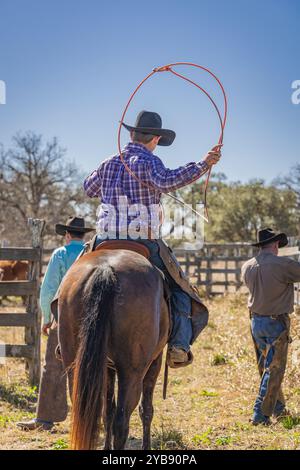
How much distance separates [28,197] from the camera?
4041 cm

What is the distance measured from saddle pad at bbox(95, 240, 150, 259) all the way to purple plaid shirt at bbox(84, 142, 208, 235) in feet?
0.77

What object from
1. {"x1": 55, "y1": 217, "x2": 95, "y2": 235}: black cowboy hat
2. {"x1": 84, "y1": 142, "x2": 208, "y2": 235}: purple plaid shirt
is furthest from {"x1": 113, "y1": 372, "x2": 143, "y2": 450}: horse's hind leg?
{"x1": 55, "y1": 217, "x2": 95, "y2": 235}: black cowboy hat

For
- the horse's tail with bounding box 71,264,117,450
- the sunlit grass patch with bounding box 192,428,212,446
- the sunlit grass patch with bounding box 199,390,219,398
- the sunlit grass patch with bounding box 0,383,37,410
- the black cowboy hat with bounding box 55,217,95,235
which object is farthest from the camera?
the sunlit grass patch with bounding box 199,390,219,398

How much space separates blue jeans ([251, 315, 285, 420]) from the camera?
647cm

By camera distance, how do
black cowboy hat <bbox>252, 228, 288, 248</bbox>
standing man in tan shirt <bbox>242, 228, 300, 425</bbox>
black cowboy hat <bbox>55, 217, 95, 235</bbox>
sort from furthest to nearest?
1. black cowboy hat <bbox>252, 228, 288, 248</bbox>
2. black cowboy hat <bbox>55, 217, 95, 235</bbox>
3. standing man in tan shirt <bbox>242, 228, 300, 425</bbox>

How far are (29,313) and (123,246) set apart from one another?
4489mm

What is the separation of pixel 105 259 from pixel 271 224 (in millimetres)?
38103

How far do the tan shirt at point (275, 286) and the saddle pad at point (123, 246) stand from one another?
2.41 meters

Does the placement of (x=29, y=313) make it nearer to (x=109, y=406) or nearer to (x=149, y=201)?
(x=109, y=406)

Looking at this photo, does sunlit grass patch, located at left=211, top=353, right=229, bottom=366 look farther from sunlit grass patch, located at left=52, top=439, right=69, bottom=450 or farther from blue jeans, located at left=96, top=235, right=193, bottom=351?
blue jeans, located at left=96, top=235, right=193, bottom=351

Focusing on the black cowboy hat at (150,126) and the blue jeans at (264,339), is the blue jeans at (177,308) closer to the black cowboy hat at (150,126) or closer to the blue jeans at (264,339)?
the black cowboy hat at (150,126)

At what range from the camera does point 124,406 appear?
397 cm

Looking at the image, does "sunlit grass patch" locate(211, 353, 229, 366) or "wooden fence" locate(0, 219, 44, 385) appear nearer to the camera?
"wooden fence" locate(0, 219, 44, 385)
